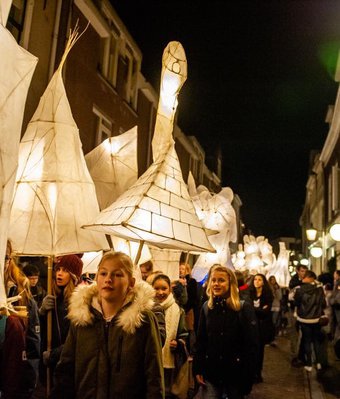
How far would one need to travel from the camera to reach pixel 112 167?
6.82 metres

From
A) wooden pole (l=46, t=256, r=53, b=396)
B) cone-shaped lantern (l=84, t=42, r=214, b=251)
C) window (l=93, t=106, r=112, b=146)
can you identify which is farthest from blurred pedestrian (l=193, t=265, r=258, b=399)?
window (l=93, t=106, r=112, b=146)

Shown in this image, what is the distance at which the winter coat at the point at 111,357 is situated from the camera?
2873 mm

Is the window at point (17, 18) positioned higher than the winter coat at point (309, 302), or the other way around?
the window at point (17, 18)

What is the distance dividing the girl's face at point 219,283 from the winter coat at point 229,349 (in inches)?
4.1

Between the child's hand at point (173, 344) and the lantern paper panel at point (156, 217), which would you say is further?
the child's hand at point (173, 344)

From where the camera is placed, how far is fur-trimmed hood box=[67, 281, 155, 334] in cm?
294

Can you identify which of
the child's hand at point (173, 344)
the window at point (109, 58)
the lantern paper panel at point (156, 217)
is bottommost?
the child's hand at point (173, 344)

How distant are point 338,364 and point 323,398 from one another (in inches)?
129

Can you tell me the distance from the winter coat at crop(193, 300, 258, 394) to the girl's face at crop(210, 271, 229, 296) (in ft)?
0.34

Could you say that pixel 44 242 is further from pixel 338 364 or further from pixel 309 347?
pixel 338 364

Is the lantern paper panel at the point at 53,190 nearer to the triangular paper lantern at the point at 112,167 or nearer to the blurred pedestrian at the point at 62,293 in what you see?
the blurred pedestrian at the point at 62,293

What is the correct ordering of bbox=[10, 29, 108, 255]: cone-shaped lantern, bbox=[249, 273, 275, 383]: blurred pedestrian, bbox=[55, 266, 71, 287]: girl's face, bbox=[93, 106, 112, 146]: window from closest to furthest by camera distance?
bbox=[10, 29, 108, 255]: cone-shaped lantern
bbox=[55, 266, 71, 287]: girl's face
bbox=[249, 273, 275, 383]: blurred pedestrian
bbox=[93, 106, 112, 146]: window

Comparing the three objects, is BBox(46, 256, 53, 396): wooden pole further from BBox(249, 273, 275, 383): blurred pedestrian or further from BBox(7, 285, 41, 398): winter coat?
BBox(249, 273, 275, 383): blurred pedestrian

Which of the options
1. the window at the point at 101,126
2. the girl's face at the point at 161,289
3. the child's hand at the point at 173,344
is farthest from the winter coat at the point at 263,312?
the window at the point at 101,126
